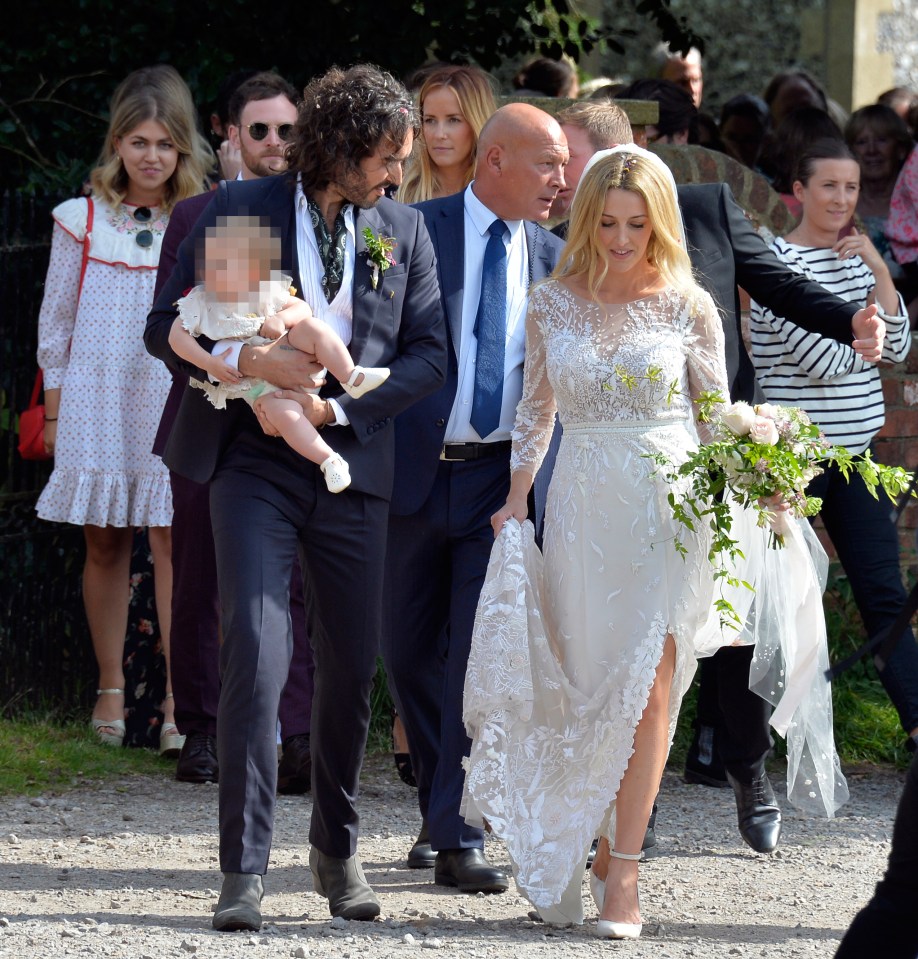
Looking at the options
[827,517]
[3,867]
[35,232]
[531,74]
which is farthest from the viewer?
[531,74]

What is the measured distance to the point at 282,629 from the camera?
14.3ft

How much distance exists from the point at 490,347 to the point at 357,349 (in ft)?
2.53

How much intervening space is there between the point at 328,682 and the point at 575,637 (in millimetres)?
704

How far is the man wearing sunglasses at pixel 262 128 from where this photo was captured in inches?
243

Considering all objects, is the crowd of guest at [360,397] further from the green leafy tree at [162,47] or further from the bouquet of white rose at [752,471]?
the green leafy tree at [162,47]

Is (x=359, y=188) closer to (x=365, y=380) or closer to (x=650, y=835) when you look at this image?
(x=365, y=380)

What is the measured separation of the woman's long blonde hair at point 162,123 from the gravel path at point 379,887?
7.23 ft

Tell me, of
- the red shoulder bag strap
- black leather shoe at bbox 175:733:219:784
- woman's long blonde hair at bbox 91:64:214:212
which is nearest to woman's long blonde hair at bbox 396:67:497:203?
woman's long blonde hair at bbox 91:64:214:212

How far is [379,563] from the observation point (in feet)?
14.8

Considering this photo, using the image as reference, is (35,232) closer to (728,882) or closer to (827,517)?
(827,517)

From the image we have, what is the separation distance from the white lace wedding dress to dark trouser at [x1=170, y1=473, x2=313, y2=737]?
1651 mm

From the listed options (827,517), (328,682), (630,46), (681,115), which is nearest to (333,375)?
(328,682)

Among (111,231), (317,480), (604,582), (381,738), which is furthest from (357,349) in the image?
(381,738)

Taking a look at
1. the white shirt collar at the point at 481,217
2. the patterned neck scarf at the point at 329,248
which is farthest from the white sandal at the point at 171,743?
the patterned neck scarf at the point at 329,248
